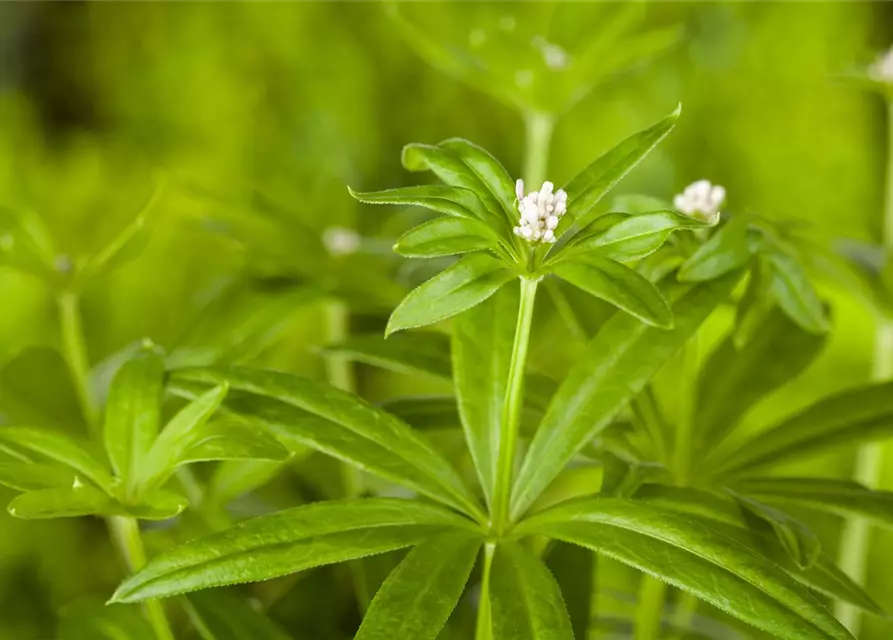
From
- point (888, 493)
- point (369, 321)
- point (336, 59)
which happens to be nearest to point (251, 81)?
point (336, 59)

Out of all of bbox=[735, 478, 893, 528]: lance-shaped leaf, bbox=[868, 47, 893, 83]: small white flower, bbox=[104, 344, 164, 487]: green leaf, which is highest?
bbox=[868, 47, 893, 83]: small white flower

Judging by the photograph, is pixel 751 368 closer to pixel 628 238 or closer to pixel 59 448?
pixel 628 238

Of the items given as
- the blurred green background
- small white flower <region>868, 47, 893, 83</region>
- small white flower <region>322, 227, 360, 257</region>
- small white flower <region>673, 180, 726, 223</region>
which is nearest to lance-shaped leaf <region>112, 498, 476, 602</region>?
small white flower <region>673, 180, 726, 223</region>

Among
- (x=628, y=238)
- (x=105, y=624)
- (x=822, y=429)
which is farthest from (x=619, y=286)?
(x=105, y=624)

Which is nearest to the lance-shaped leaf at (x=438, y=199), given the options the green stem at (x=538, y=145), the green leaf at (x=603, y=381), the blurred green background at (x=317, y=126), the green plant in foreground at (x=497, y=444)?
the green plant in foreground at (x=497, y=444)

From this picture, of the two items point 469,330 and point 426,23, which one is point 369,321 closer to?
point 426,23

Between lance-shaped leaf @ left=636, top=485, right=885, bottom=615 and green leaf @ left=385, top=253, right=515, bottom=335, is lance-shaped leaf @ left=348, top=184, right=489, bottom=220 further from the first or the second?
lance-shaped leaf @ left=636, top=485, right=885, bottom=615
